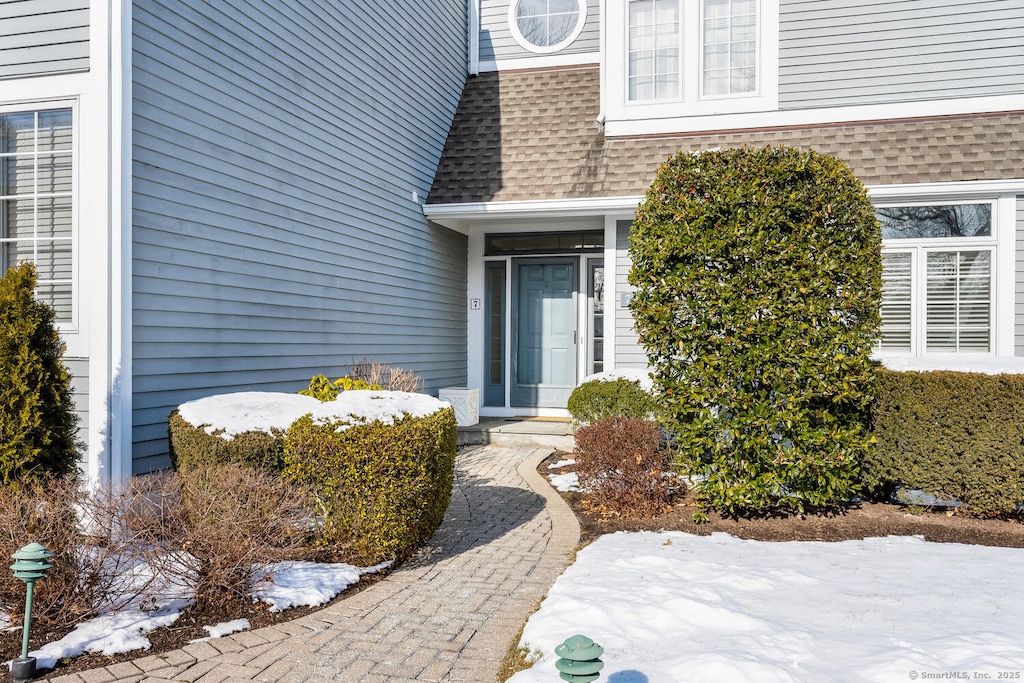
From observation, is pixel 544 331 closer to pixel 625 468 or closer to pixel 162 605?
pixel 625 468

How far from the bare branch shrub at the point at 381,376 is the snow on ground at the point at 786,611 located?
337cm

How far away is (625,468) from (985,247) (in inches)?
220

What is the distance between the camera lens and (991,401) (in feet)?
15.5

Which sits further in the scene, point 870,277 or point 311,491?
point 870,277

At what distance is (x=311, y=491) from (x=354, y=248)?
4345 mm

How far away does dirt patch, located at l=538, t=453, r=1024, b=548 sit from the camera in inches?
183

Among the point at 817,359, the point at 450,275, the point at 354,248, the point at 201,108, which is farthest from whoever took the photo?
the point at 450,275

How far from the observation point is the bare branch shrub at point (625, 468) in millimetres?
5195

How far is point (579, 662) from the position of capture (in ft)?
7.23

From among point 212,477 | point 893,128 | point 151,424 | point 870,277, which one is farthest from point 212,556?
point 893,128

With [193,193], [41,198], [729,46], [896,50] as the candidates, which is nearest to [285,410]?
[193,193]

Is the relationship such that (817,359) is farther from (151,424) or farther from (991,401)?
(151,424)

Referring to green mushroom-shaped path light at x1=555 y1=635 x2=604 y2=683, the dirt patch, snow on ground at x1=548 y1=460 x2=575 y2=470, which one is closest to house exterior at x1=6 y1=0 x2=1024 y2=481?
the dirt patch

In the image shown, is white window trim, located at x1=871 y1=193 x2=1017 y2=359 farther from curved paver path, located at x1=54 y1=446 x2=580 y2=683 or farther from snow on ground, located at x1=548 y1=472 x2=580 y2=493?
curved paver path, located at x1=54 y1=446 x2=580 y2=683
